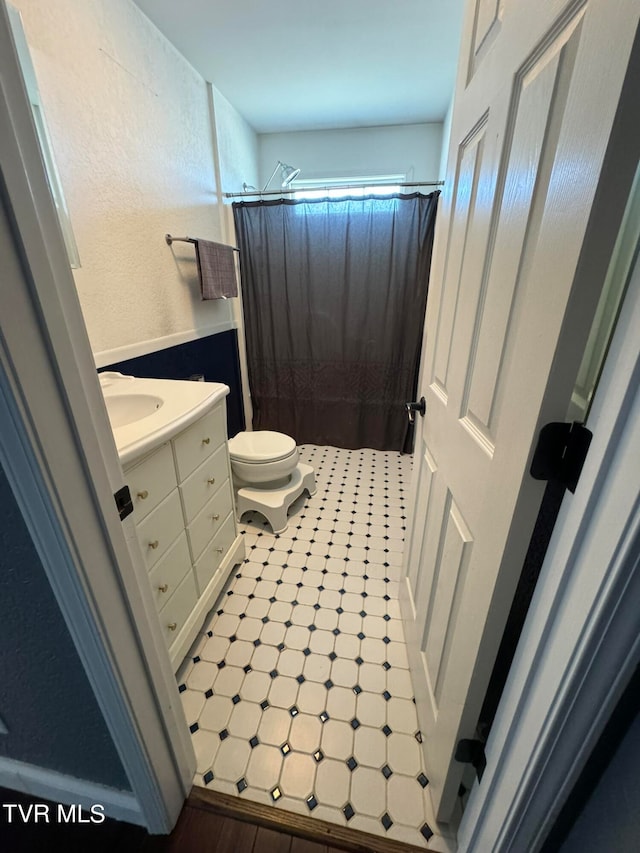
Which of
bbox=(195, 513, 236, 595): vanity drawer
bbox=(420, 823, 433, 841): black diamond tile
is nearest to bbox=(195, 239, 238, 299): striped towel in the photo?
bbox=(195, 513, 236, 595): vanity drawer

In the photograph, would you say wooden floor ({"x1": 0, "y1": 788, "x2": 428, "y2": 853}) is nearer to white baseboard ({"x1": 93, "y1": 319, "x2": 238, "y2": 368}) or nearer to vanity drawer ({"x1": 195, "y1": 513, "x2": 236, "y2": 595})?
vanity drawer ({"x1": 195, "y1": 513, "x2": 236, "y2": 595})

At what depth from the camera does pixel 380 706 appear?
3.67 feet

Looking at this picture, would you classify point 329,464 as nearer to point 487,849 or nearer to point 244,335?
point 244,335

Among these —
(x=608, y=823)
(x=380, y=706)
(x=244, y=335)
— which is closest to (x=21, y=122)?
(x=608, y=823)

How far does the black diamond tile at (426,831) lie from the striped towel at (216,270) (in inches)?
87.6

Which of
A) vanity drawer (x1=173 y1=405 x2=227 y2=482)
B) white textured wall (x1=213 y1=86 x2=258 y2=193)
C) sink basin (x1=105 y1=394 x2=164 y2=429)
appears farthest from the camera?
white textured wall (x1=213 y1=86 x2=258 y2=193)

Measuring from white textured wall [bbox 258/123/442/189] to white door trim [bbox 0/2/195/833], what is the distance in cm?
→ 272

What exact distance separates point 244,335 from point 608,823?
2.68 m

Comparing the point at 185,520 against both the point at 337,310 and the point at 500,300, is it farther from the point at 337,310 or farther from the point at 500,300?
the point at 337,310

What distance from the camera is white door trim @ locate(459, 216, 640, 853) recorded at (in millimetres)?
381

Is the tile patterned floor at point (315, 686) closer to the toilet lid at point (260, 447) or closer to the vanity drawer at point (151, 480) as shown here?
the toilet lid at point (260, 447)

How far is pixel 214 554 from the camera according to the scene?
1.42 meters

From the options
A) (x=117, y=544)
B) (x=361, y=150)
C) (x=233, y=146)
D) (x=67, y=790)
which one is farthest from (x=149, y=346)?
(x=361, y=150)

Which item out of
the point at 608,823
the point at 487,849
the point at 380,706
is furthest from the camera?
the point at 380,706
